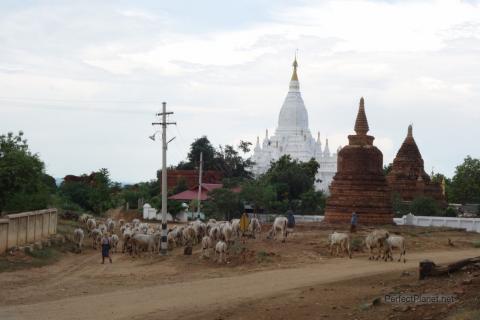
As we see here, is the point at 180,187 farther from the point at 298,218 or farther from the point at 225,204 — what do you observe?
the point at 298,218

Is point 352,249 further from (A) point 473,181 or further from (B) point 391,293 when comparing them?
(A) point 473,181

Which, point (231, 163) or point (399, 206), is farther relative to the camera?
point (231, 163)

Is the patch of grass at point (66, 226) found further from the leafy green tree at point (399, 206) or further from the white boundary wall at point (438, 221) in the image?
the leafy green tree at point (399, 206)

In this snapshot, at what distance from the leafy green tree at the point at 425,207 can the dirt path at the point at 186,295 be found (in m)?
24.7

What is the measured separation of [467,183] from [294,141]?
72.7 ft

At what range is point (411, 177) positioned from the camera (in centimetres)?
5128

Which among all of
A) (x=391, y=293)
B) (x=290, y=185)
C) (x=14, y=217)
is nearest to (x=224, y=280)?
(x=391, y=293)

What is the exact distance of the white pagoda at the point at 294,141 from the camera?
262 feet

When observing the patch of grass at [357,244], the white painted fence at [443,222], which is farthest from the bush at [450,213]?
the patch of grass at [357,244]

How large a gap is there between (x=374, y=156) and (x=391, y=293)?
27265 mm

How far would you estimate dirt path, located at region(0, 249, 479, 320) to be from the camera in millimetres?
15383

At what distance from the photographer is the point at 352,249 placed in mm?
26078

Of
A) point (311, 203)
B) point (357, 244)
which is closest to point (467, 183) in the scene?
point (311, 203)

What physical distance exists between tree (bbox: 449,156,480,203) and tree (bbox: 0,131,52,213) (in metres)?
39.3
